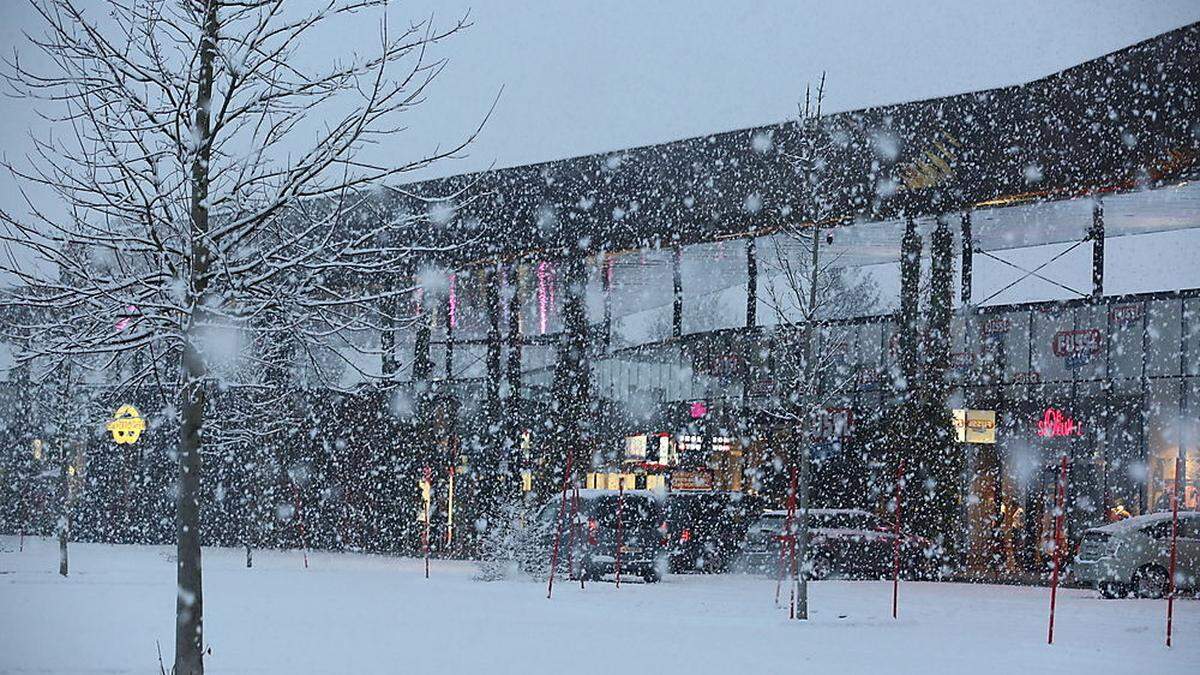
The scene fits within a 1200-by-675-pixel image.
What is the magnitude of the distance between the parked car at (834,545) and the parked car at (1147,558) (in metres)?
4.33

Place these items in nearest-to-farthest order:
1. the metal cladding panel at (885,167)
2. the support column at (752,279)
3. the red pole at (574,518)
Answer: the red pole at (574,518), the metal cladding panel at (885,167), the support column at (752,279)

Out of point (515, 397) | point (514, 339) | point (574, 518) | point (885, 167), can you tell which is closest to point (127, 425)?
point (515, 397)

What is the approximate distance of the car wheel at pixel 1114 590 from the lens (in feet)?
73.6

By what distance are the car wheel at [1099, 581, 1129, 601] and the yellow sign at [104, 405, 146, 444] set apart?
20671 mm

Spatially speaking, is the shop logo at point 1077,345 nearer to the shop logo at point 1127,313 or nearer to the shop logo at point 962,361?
the shop logo at point 1127,313

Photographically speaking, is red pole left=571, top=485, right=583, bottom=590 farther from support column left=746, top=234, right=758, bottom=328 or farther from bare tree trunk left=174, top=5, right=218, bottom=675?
bare tree trunk left=174, top=5, right=218, bottom=675

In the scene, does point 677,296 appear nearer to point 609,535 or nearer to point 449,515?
point 449,515

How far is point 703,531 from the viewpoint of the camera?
89.2 ft

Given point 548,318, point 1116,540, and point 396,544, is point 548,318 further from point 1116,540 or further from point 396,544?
point 1116,540

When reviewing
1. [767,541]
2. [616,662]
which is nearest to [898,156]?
[767,541]

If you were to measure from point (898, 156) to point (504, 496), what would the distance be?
1224cm

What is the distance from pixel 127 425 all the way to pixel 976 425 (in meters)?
19.1

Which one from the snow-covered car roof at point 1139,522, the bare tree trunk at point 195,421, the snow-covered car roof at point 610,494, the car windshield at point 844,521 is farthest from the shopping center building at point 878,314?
the bare tree trunk at point 195,421

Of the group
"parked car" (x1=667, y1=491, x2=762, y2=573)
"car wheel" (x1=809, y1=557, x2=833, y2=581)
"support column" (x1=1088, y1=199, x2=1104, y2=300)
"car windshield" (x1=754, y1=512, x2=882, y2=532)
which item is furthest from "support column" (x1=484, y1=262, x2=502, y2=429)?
"support column" (x1=1088, y1=199, x2=1104, y2=300)
